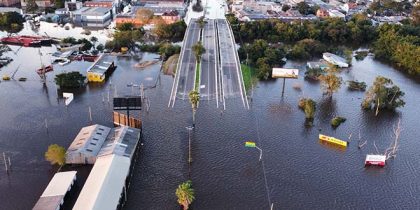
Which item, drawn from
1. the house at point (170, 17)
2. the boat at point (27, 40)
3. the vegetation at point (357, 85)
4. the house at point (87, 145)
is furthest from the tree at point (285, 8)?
the house at point (87, 145)

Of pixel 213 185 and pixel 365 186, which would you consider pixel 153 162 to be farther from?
pixel 365 186

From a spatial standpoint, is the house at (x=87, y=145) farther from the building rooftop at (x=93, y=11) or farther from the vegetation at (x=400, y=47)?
the building rooftop at (x=93, y=11)

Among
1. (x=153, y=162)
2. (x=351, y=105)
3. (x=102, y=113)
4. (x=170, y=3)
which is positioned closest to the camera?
(x=153, y=162)

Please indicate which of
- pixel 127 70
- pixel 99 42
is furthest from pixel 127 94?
pixel 99 42

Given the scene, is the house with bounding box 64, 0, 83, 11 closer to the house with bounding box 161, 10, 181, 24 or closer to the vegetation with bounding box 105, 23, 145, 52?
the house with bounding box 161, 10, 181, 24

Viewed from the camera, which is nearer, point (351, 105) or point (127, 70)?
point (351, 105)

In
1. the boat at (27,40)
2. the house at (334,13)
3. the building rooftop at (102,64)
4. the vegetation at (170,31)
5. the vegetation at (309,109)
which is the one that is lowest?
the vegetation at (309,109)

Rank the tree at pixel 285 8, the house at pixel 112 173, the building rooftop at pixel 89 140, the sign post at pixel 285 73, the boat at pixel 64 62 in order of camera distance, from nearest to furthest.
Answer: the house at pixel 112 173, the building rooftop at pixel 89 140, the sign post at pixel 285 73, the boat at pixel 64 62, the tree at pixel 285 8
